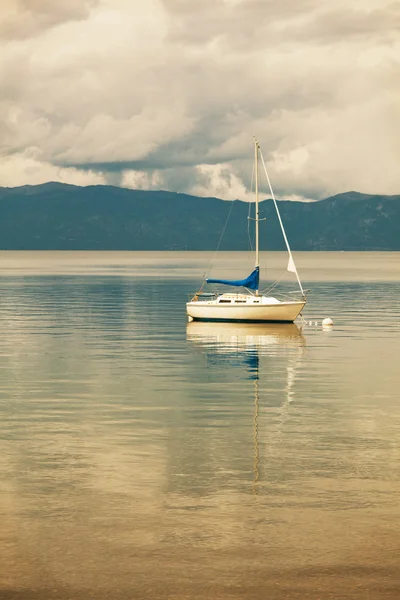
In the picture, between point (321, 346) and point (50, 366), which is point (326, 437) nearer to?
point (50, 366)

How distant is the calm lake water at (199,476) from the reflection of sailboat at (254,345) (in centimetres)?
31

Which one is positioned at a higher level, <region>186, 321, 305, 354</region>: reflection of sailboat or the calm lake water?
the calm lake water

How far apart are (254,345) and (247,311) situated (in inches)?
657

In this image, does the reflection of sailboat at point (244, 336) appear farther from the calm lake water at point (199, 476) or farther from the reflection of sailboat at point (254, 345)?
the calm lake water at point (199, 476)

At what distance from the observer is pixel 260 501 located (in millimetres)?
21406

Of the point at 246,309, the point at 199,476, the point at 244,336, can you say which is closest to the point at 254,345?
the point at 244,336

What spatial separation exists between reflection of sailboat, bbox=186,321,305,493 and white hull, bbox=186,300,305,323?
1.93ft

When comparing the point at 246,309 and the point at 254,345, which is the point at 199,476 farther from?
the point at 246,309

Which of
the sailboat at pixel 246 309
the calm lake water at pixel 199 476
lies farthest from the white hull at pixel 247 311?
the calm lake water at pixel 199 476

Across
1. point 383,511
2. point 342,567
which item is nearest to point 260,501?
point 383,511

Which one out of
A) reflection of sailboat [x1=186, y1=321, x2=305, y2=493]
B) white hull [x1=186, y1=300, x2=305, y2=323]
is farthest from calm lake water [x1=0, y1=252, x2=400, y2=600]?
white hull [x1=186, y1=300, x2=305, y2=323]

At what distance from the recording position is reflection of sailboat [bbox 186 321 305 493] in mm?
41947

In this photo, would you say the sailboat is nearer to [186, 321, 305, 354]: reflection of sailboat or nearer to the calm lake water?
[186, 321, 305, 354]: reflection of sailboat

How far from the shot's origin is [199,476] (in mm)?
23891
